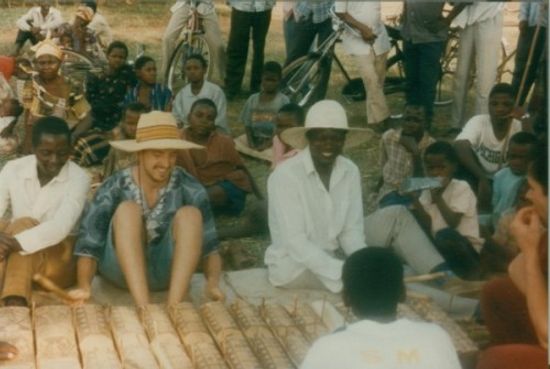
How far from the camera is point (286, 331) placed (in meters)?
4.08

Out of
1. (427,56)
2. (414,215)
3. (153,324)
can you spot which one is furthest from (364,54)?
(153,324)

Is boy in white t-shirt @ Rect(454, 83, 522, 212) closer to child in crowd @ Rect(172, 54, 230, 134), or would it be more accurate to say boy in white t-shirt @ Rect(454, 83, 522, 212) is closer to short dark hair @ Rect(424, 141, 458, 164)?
short dark hair @ Rect(424, 141, 458, 164)

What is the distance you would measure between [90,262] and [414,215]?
1.46m

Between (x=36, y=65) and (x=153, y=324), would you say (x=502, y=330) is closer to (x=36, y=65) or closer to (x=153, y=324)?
(x=153, y=324)

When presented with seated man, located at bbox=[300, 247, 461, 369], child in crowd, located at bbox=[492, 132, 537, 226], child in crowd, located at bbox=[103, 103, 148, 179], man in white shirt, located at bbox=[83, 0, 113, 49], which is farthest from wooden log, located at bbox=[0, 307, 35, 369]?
man in white shirt, located at bbox=[83, 0, 113, 49]

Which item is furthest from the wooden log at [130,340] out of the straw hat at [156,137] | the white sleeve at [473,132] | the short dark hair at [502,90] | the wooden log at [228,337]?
the short dark hair at [502,90]

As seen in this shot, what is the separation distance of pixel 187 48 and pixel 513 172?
7.95ft

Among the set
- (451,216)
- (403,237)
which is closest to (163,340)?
(403,237)

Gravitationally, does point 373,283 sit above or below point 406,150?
above

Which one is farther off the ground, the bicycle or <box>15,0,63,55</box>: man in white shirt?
<box>15,0,63,55</box>: man in white shirt

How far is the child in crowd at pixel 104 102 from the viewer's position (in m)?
6.55

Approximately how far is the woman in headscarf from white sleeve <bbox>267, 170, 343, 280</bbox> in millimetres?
1992

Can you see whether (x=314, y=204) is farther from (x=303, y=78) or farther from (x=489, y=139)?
(x=303, y=78)

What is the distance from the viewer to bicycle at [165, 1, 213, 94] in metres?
7.10
